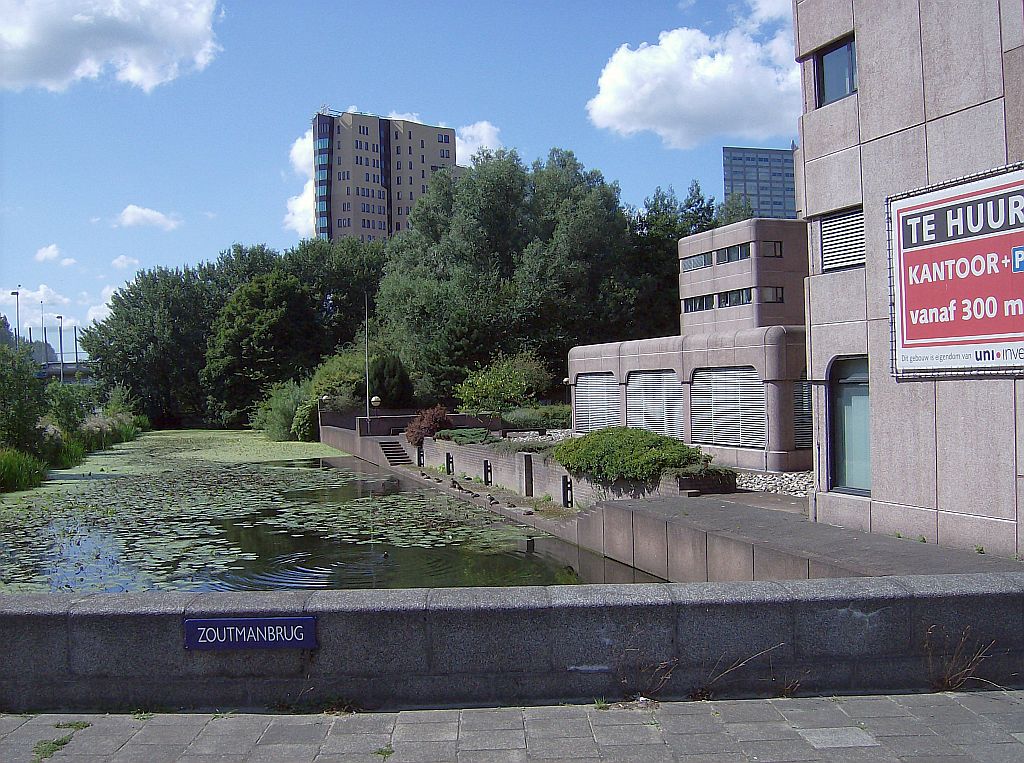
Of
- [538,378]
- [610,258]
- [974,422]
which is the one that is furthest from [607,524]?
[610,258]

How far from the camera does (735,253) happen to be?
125 ft

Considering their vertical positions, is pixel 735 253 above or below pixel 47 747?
above

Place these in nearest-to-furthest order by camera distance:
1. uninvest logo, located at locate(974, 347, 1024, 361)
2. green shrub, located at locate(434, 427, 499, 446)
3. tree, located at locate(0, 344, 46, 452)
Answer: uninvest logo, located at locate(974, 347, 1024, 361) → tree, located at locate(0, 344, 46, 452) → green shrub, located at locate(434, 427, 499, 446)

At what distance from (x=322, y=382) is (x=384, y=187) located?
88.1 metres

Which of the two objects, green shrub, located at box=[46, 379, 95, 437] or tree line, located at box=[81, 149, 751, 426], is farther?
tree line, located at box=[81, 149, 751, 426]

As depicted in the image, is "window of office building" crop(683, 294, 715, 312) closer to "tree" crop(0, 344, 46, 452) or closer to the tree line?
the tree line

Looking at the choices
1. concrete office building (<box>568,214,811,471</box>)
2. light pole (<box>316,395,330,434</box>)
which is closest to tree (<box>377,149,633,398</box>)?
light pole (<box>316,395,330,434</box>)

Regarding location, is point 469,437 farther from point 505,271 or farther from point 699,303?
point 505,271

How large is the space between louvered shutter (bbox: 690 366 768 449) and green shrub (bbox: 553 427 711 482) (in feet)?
18.6

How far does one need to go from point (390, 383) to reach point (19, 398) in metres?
20.7

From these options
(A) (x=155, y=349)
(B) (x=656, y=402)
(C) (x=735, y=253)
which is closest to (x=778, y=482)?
(B) (x=656, y=402)

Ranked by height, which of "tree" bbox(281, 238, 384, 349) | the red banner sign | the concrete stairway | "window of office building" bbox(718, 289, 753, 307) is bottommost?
the concrete stairway

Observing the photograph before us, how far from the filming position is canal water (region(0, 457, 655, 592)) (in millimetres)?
13641

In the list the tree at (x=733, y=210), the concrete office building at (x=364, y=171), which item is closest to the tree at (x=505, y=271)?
the tree at (x=733, y=210)
